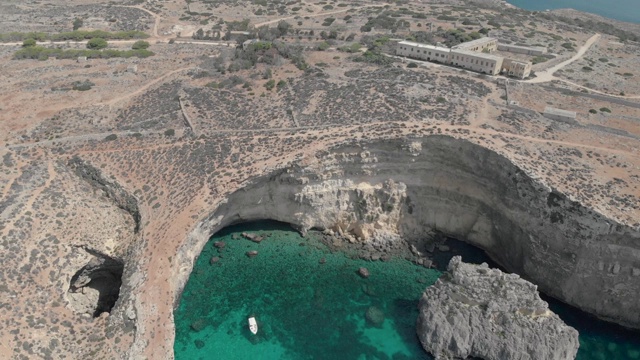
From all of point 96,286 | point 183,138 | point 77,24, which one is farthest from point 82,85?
point 77,24

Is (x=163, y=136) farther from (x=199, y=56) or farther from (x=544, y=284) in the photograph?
(x=544, y=284)

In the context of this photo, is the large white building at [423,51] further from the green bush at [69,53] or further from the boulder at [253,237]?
the green bush at [69,53]

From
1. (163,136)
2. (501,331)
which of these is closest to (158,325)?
(163,136)

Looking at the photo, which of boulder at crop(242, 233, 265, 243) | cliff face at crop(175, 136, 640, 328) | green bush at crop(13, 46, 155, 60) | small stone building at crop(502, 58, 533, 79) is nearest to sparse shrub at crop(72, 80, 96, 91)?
green bush at crop(13, 46, 155, 60)

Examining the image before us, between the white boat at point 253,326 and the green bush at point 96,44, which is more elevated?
the green bush at point 96,44

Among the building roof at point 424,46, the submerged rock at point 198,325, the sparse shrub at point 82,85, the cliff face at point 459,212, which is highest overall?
the building roof at point 424,46

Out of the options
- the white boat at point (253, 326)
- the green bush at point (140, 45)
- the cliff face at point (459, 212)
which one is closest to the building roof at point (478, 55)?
the cliff face at point (459, 212)

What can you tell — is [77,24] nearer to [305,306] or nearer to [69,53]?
[69,53]
